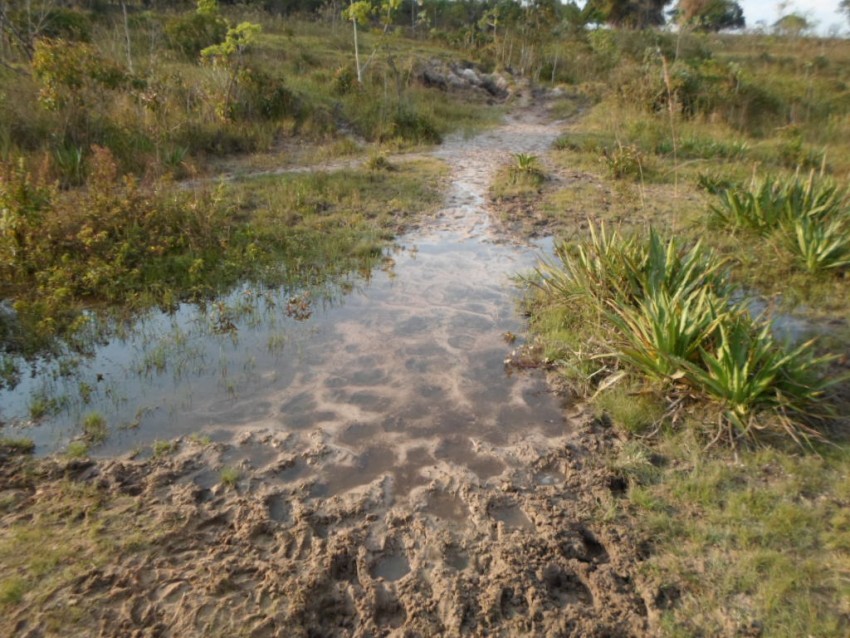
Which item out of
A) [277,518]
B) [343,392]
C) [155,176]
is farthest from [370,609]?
[155,176]

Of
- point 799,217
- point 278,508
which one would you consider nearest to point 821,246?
point 799,217

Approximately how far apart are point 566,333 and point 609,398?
3.23 ft

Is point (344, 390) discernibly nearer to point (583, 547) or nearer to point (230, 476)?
point (230, 476)

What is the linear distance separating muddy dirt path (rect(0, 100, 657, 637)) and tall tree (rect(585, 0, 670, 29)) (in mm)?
34101

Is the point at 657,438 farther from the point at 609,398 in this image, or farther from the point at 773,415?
the point at 773,415

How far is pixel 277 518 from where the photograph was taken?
3.07 m

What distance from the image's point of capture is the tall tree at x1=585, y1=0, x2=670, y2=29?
107 feet

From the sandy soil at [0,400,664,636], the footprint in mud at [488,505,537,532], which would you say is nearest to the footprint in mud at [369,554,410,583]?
the sandy soil at [0,400,664,636]

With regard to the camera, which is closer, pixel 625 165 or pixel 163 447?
pixel 163 447

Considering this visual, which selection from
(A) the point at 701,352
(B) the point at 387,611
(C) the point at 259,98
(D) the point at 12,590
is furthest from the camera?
(C) the point at 259,98

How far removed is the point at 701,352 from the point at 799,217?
332cm

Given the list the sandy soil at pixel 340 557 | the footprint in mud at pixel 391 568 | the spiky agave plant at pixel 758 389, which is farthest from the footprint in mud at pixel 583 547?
the spiky agave plant at pixel 758 389

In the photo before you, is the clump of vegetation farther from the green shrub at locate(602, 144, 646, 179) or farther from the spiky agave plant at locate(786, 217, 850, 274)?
the spiky agave plant at locate(786, 217, 850, 274)

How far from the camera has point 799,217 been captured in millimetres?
5953
